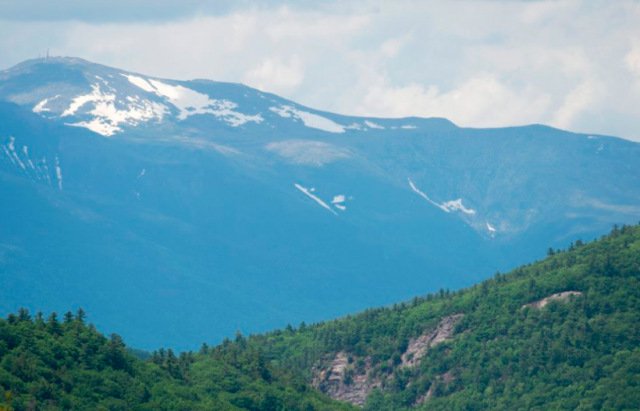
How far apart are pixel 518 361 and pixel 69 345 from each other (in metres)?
58.5

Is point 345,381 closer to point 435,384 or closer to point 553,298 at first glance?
point 435,384

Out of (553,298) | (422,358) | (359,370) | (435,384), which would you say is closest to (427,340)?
(422,358)

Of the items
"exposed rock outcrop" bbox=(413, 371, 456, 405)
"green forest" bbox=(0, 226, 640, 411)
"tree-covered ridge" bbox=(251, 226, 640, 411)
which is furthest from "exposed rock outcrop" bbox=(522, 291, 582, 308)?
"exposed rock outcrop" bbox=(413, 371, 456, 405)

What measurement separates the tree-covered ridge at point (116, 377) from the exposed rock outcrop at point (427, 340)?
23.6 m

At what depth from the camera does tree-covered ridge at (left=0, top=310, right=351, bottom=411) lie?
370 feet

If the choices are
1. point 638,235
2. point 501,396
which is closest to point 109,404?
point 501,396

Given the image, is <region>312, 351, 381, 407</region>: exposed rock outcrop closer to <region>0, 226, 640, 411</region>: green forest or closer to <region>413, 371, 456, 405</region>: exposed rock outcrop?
<region>0, 226, 640, 411</region>: green forest

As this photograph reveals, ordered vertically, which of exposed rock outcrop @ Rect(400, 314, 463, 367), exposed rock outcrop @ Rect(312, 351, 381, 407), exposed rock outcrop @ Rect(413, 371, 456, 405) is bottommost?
exposed rock outcrop @ Rect(413, 371, 456, 405)

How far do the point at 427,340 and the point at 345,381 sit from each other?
11.8 meters

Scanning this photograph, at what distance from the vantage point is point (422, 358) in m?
174

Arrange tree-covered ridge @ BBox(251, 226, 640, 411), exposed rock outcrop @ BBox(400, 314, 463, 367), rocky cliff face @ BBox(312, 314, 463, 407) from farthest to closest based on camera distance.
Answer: rocky cliff face @ BBox(312, 314, 463, 407), exposed rock outcrop @ BBox(400, 314, 463, 367), tree-covered ridge @ BBox(251, 226, 640, 411)

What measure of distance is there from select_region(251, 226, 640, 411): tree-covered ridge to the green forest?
6.7 inches

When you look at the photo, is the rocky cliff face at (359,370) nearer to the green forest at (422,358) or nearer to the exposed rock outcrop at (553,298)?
the green forest at (422,358)

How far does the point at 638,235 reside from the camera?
179m
